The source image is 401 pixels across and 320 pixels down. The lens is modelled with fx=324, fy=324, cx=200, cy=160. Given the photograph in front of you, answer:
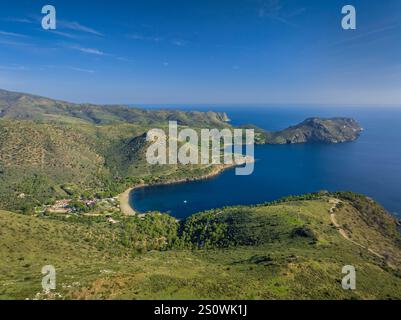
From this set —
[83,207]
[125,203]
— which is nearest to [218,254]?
[83,207]

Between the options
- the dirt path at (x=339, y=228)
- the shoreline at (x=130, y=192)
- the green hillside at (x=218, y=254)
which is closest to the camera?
the green hillside at (x=218, y=254)

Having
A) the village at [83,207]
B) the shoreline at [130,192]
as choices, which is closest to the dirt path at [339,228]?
the shoreline at [130,192]

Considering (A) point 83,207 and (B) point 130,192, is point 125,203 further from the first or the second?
(A) point 83,207

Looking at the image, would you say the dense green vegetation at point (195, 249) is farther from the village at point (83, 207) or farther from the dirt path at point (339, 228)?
the village at point (83, 207)

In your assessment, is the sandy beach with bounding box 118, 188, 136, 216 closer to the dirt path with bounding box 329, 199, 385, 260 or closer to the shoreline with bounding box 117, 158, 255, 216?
the shoreline with bounding box 117, 158, 255, 216

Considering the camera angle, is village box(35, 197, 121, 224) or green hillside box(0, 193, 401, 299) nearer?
green hillside box(0, 193, 401, 299)

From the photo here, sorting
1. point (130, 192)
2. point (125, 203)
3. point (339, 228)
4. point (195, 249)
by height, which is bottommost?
point (195, 249)

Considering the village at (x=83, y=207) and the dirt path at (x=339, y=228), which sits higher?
the dirt path at (x=339, y=228)

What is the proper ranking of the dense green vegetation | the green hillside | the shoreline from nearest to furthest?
the green hillside, the dense green vegetation, the shoreline

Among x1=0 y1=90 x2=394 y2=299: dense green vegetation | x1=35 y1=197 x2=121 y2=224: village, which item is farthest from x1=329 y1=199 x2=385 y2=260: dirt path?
x1=35 y1=197 x2=121 y2=224: village
